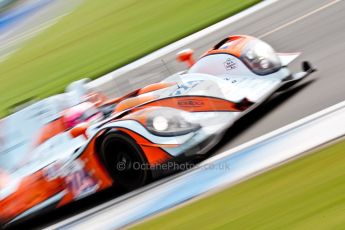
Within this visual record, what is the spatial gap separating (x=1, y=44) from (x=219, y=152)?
1209cm

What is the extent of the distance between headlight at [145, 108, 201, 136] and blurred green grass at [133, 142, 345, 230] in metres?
0.70

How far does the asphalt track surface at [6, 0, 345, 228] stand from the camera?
5930 mm

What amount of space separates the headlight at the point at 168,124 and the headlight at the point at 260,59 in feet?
3.59

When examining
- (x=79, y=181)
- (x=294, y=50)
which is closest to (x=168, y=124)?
(x=79, y=181)

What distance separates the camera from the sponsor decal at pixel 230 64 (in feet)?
20.7

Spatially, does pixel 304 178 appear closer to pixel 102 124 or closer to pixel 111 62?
pixel 102 124

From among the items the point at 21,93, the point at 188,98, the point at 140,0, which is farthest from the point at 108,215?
the point at 140,0

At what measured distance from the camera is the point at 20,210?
20.6 feet

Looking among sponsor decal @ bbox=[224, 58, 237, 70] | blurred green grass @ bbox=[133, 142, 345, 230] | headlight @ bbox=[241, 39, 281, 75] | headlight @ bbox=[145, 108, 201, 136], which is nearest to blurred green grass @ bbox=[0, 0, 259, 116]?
headlight @ bbox=[241, 39, 281, 75]

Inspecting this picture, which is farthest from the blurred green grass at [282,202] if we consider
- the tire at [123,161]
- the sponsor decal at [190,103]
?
the sponsor decal at [190,103]

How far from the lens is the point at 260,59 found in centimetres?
630

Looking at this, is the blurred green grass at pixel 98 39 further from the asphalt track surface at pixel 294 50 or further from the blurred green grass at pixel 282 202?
the blurred green grass at pixel 282 202

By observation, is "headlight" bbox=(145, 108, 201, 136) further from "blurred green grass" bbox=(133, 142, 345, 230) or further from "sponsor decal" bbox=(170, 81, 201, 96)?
"blurred green grass" bbox=(133, 142, 345, 230)

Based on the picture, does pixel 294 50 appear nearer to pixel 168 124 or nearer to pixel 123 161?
pixel 168 124
